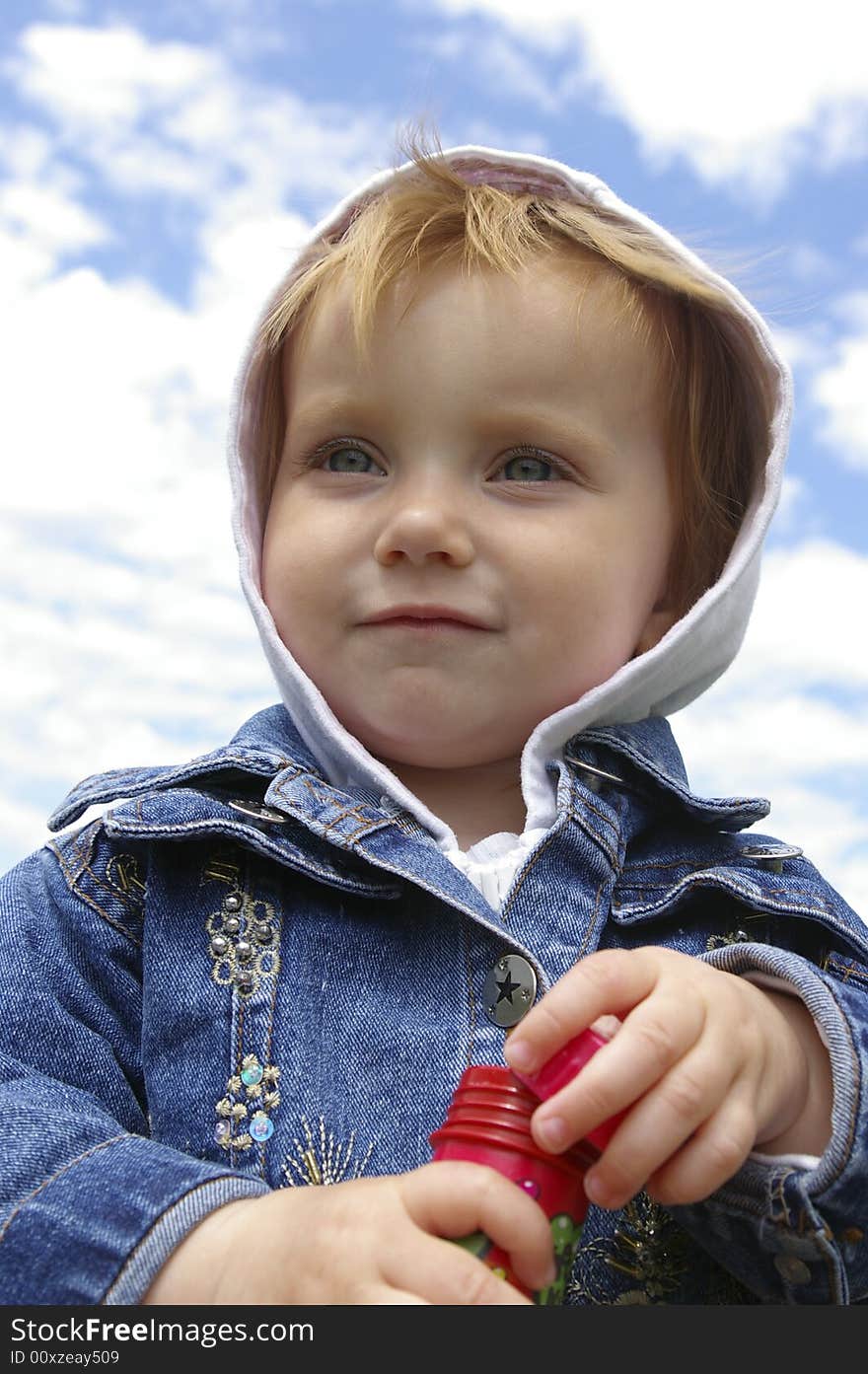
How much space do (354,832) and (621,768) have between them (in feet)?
1.35

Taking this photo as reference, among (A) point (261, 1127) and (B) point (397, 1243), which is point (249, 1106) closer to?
(A) point (261, 1127)

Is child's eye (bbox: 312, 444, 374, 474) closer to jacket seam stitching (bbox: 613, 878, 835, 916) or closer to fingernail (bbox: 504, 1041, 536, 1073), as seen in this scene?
jacket seam stitching (bbox: 613, 878, 835, 916)

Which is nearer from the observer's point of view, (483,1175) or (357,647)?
(483,1175)

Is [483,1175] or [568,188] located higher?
[568,188]

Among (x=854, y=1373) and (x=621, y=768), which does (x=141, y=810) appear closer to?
(x=621, y=768)

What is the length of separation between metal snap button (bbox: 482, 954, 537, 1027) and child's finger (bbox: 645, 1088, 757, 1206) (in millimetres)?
301

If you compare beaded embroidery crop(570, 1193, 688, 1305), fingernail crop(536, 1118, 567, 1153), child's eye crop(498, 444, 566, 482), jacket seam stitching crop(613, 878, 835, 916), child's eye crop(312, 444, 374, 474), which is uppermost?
child's eye crop(312, 444, 374, 474)

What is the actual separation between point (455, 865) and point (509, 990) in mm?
222

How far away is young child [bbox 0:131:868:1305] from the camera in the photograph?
118cm

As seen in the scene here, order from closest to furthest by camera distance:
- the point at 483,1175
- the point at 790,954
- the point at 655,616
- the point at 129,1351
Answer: the point at 483,1175
the point at 129,1351
the point at 790,954
the point at 655,616

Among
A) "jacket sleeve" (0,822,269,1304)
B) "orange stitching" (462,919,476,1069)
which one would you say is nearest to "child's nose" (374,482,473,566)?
"orange stitching" (462,919,476,1069)

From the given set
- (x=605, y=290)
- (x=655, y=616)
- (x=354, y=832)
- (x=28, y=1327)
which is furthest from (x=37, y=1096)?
(x=605, y=290)

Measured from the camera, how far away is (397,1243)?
1.03 m

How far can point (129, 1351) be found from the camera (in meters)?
1.18
